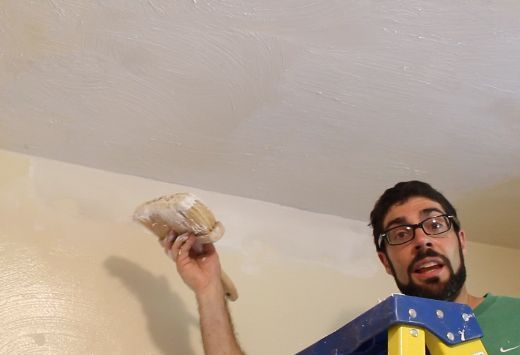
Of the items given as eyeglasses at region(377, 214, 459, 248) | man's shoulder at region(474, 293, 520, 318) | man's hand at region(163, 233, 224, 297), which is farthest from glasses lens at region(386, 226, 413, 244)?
man's hand at region(163, 233, 224, 297)

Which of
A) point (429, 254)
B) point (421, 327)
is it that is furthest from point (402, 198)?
point (421, 327)

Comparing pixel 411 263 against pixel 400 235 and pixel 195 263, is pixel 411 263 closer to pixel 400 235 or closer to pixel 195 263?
pixel 400 235

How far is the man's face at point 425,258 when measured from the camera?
4.18ft

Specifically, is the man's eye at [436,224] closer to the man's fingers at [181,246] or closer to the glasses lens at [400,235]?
the glasses lens at [400,235]

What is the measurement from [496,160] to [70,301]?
1121 mm

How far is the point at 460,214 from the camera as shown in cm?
188

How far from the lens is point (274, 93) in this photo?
142 cm

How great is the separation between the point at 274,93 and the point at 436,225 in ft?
1.51

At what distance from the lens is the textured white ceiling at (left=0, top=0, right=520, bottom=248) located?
1236 millimetres

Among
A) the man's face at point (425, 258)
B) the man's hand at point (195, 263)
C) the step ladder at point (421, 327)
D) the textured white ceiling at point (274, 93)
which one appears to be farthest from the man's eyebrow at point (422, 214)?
the step ladder at point (421, 327)

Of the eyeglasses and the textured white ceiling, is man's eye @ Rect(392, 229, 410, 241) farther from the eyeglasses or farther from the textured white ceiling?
the textured white ceiling

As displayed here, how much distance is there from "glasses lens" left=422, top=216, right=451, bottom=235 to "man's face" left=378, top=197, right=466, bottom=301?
0.01 m

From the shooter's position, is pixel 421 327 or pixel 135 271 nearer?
pixel 421 327

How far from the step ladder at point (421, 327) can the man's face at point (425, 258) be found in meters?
0.40
